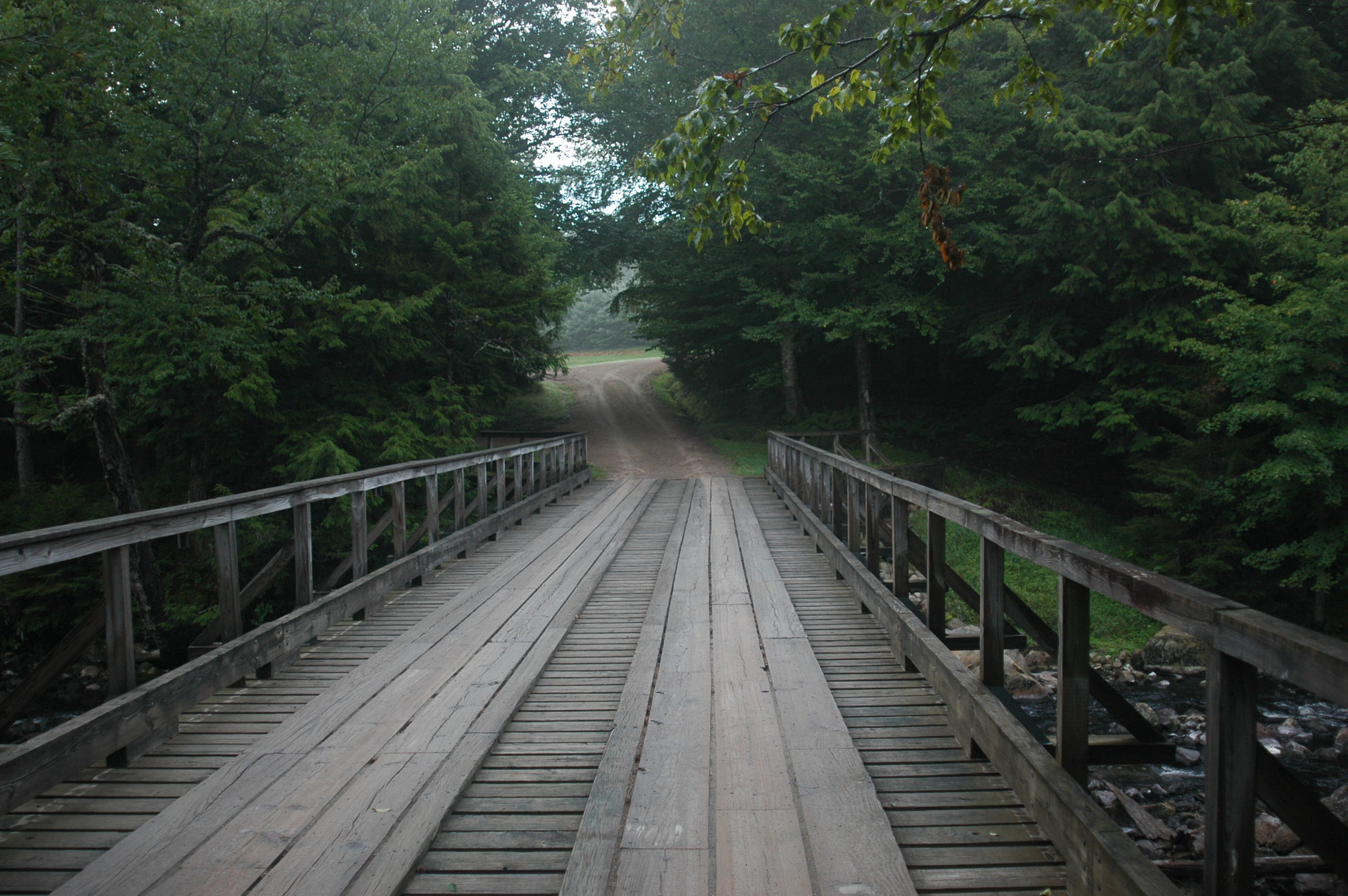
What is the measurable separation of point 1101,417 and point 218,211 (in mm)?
15218

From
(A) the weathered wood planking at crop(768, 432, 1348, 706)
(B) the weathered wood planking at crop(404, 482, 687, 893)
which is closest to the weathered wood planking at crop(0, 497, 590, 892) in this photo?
(B) the weathered wood planking at crop(404, 482, 687, 893)

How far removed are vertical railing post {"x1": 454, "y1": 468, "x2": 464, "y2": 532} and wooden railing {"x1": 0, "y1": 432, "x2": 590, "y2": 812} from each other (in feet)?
2.99

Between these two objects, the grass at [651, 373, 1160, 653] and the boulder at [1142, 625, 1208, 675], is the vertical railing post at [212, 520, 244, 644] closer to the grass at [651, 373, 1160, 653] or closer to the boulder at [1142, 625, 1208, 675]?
the grass at [651, 373, 1160, 653]

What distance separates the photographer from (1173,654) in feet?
31.1

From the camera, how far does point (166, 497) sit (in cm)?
1313

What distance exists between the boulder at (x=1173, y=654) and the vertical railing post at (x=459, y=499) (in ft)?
27.4

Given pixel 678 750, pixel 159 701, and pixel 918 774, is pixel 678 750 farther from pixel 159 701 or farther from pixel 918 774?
pixel 159 701

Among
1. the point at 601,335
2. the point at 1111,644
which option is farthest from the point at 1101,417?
the point at 601,335

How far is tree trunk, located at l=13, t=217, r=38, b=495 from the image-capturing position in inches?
338

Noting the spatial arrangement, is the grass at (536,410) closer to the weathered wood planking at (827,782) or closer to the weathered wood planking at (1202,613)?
the weathered wood planking at (827,782)

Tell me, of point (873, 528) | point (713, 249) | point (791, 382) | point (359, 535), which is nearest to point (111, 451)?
point (359, 535)

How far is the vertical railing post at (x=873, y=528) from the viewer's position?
5.16 meters

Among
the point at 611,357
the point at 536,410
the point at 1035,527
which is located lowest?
the point at 1035,527

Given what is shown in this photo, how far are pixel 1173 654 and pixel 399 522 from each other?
919cm
